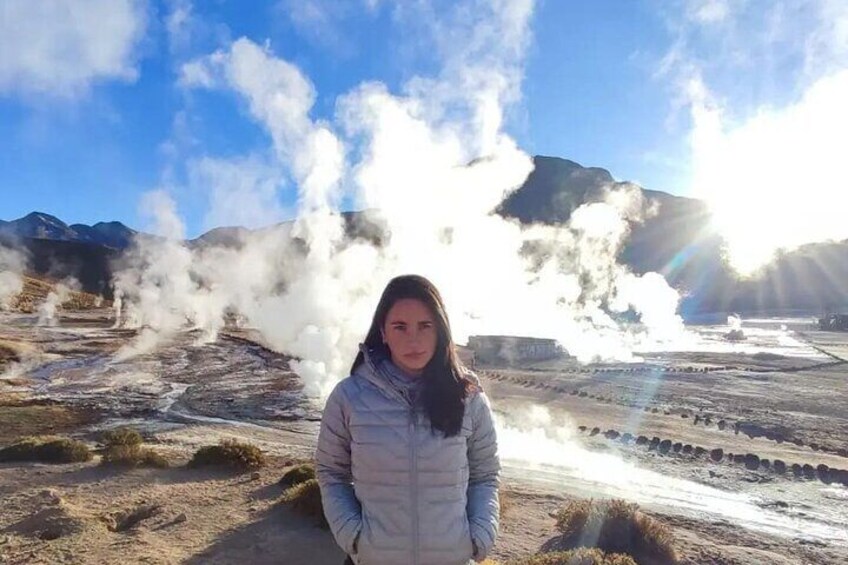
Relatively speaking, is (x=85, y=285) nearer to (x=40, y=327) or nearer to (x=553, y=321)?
(x=40, y=327)

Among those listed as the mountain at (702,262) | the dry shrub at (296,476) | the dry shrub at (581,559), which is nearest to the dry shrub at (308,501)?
the dry shrub at (296,476)

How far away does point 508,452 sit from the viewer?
1616 cm

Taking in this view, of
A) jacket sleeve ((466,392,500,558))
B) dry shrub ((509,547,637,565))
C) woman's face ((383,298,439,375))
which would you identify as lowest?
dry shrub ((509,547,637,565))

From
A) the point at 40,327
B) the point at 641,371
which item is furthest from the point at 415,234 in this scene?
the point at 40,327

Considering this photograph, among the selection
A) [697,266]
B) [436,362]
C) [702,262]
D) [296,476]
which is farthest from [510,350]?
[702,262]

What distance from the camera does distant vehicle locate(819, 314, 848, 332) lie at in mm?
67819

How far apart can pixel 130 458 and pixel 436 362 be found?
11.5 m

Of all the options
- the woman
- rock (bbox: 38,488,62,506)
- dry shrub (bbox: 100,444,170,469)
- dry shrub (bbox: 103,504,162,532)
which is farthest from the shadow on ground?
the woman

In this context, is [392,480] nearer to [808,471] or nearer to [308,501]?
[308,501]

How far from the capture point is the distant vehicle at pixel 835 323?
67.8 metres

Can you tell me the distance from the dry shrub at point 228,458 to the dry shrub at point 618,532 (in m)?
6.63

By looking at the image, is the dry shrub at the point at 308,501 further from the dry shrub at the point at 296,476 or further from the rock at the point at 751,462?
the rock at the point at 751,462

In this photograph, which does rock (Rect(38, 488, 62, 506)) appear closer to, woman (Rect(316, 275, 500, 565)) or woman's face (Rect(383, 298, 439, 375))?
woman (Rect(316, 275, 500, 565))

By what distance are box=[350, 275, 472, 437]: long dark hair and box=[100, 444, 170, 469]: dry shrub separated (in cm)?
1117
